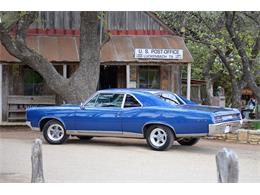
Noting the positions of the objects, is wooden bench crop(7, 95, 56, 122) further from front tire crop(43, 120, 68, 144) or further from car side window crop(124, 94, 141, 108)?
car side window crop(124, 94, 141, 108)

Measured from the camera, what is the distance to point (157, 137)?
40.8ft

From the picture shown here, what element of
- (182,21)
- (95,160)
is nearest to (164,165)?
(95,160)

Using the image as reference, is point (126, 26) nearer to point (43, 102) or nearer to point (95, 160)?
point (43, 102)

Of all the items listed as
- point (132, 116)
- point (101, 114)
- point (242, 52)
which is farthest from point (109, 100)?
point (242, 52)

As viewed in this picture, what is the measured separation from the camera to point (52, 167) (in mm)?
10148

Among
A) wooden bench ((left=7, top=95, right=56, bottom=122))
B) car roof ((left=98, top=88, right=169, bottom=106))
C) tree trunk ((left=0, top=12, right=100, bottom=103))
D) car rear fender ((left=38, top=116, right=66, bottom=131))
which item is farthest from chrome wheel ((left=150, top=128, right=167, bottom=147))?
wooden bench ((left=7, top=95, right=56, bottom=122))

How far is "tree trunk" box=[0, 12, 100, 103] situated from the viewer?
51.1 feet

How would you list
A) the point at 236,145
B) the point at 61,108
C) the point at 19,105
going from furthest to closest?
the point at 19,105
the point at 236,145
the point at 61,108

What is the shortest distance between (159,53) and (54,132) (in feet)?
23.5

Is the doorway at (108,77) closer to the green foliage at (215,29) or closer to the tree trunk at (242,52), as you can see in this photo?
the green foliage at (215,29)

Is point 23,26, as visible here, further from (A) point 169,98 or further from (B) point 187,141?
(B) point 187,141

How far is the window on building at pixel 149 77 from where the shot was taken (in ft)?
68.6

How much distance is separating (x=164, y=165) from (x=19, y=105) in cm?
1023

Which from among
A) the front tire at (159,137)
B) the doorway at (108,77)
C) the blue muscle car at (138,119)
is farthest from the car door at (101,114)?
the doorway at (108,77)
